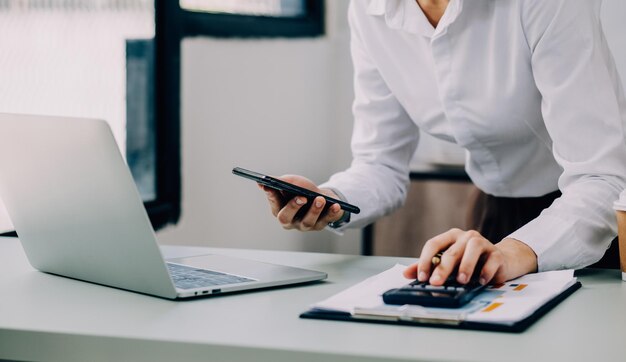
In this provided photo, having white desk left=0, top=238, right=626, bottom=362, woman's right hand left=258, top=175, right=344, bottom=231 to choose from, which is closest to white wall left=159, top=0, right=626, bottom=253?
woman's right hand left=258, top=175, right=344, bottom=231

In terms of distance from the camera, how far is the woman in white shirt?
1.23m

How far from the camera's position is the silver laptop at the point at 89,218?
3.23 ft

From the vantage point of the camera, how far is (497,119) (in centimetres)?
154

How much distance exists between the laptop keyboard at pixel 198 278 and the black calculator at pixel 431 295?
0.23 meters

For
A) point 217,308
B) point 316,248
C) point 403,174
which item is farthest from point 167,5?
point 217,308

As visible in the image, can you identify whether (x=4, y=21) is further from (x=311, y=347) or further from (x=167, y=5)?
(x=311, y=347)

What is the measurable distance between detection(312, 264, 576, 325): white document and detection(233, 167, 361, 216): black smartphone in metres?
0.18

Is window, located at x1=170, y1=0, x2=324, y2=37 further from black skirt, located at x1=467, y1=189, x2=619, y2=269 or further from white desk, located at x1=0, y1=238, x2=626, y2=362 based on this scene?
white desk, located at x1=0, y1=238, x2=626, y2=362

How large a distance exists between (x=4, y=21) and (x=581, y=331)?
143cm

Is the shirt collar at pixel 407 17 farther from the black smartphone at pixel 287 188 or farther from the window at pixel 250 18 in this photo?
the window at pixel 250 18

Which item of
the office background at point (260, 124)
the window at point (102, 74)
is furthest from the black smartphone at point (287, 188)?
the office background at point (260, 124)

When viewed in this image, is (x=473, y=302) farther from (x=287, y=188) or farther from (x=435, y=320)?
(x=287, y=188)

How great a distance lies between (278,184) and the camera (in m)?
1.20

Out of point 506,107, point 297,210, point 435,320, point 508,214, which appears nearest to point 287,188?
point 297,210
